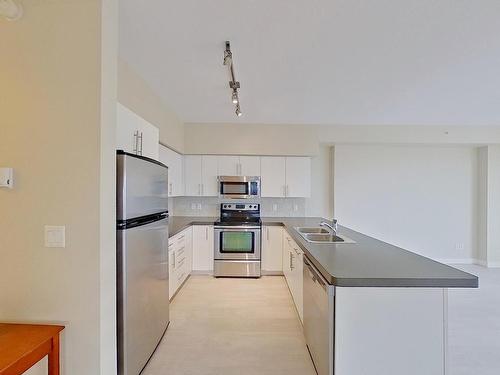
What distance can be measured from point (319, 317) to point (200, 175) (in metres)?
3.53

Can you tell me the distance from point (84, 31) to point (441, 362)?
2.79 m

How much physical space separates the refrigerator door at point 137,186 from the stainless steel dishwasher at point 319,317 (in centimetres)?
140

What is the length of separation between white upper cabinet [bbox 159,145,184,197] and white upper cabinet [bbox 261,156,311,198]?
1.45 metres

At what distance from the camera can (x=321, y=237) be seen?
3.31 meters

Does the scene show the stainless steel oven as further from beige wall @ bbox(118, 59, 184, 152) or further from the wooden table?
the wooden table

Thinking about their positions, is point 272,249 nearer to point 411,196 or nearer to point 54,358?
point 411,196

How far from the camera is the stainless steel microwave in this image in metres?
4.87

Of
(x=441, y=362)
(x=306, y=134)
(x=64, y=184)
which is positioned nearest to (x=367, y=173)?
(x=306, y=134)

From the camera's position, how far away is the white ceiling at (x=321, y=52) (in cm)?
183

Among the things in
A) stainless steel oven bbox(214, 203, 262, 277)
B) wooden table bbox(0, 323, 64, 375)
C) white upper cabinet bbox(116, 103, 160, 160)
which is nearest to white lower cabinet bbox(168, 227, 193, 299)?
stainless steel oven bbox(214, 203, 262, 277)

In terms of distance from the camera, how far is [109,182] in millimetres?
1563

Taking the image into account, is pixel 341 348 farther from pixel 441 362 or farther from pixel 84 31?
pixel 84 31

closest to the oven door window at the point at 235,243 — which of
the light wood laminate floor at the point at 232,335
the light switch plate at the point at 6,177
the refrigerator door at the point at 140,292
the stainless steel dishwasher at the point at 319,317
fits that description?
the light wood laminate floor at the point at 232,335

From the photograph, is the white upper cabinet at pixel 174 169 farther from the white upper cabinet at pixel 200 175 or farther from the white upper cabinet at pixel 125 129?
the white upper cabinet at pixel 125 129
